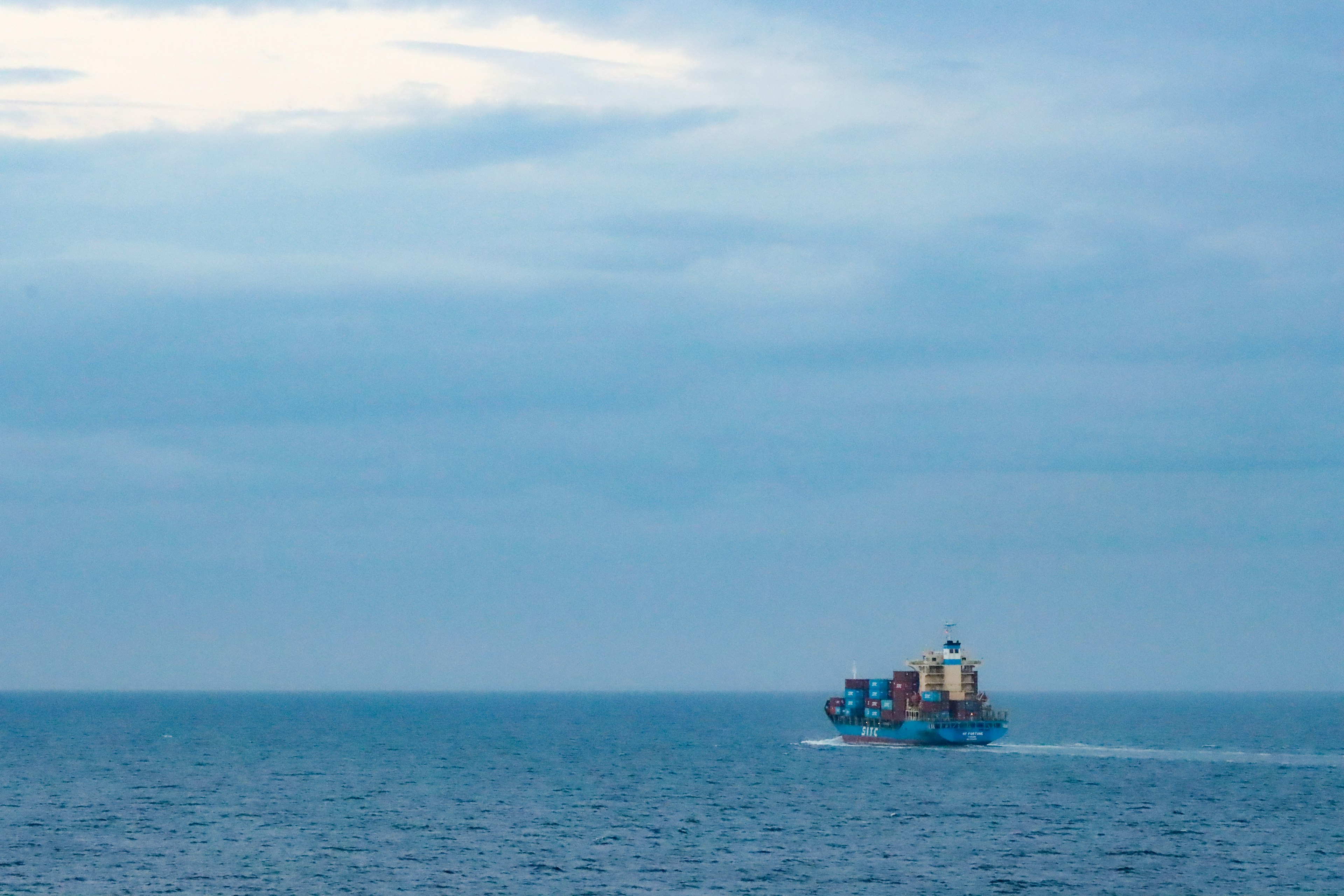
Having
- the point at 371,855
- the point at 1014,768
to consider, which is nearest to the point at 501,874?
the point at 371,855

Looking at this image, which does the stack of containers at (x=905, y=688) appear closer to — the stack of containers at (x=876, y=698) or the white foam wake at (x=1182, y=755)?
the stack of containers at (x=876, y=698)

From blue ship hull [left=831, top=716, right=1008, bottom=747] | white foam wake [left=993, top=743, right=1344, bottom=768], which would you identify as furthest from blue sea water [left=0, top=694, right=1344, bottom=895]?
blue ship hull [left=831, top=716, right=1008, bottom=747]

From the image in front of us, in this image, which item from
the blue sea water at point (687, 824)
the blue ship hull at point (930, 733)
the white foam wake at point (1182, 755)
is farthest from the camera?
the blue ship hull at point (930, 733)

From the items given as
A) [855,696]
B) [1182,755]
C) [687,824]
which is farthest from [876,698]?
[687,824]

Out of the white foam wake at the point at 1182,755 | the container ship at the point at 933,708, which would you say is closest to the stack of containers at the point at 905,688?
the container ship at the point at 933,708

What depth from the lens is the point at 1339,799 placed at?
110 meters

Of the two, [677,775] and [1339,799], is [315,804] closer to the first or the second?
[677,775]

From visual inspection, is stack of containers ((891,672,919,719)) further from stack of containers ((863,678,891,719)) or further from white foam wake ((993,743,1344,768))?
white foam wake ((993,743,1344,768))

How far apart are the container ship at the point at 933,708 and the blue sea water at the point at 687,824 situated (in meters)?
2.82

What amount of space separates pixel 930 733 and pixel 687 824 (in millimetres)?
61370

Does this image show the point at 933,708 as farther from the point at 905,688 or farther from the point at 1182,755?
the point at 1182,755

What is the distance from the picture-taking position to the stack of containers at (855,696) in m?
163

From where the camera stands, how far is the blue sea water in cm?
7306

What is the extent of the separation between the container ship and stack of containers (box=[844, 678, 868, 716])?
1596mm
